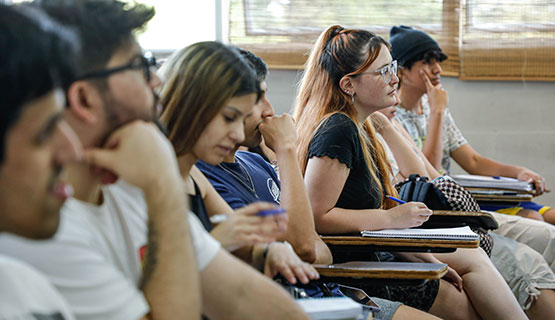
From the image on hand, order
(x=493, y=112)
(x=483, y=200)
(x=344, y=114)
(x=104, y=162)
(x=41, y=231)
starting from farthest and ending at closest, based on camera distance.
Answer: (x=493, y=112)
(x=483, y=200)
(x=344, y=114)
(x=104, y=162)
(x=41, y=231)

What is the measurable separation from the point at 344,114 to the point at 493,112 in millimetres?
2263

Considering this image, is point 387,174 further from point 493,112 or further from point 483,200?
point 493,112

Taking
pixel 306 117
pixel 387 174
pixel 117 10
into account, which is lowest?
pixel 387 174

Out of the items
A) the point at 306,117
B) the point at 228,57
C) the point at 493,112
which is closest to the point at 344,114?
the point at 306,117

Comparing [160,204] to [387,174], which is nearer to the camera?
[160,204]

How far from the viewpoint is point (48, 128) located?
0.72 metres

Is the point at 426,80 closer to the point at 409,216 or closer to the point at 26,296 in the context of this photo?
the point at 409,216

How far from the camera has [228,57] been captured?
4.38ft

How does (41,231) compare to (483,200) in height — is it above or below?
above

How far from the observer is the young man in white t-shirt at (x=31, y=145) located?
2.29 feet

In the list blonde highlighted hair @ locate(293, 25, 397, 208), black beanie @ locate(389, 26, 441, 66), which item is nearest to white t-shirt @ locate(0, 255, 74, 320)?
blonde highlighted hair @ locate(293, 25, 397, 208)

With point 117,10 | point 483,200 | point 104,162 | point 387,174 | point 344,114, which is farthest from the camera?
point 483,200

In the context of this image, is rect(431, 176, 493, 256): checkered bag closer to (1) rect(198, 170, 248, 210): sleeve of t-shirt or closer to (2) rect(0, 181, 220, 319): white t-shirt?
(1) rect(198, 170, 248, 210): sleeve of t-shirt

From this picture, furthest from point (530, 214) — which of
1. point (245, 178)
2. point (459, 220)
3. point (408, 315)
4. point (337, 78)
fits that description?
point (245, 178)
